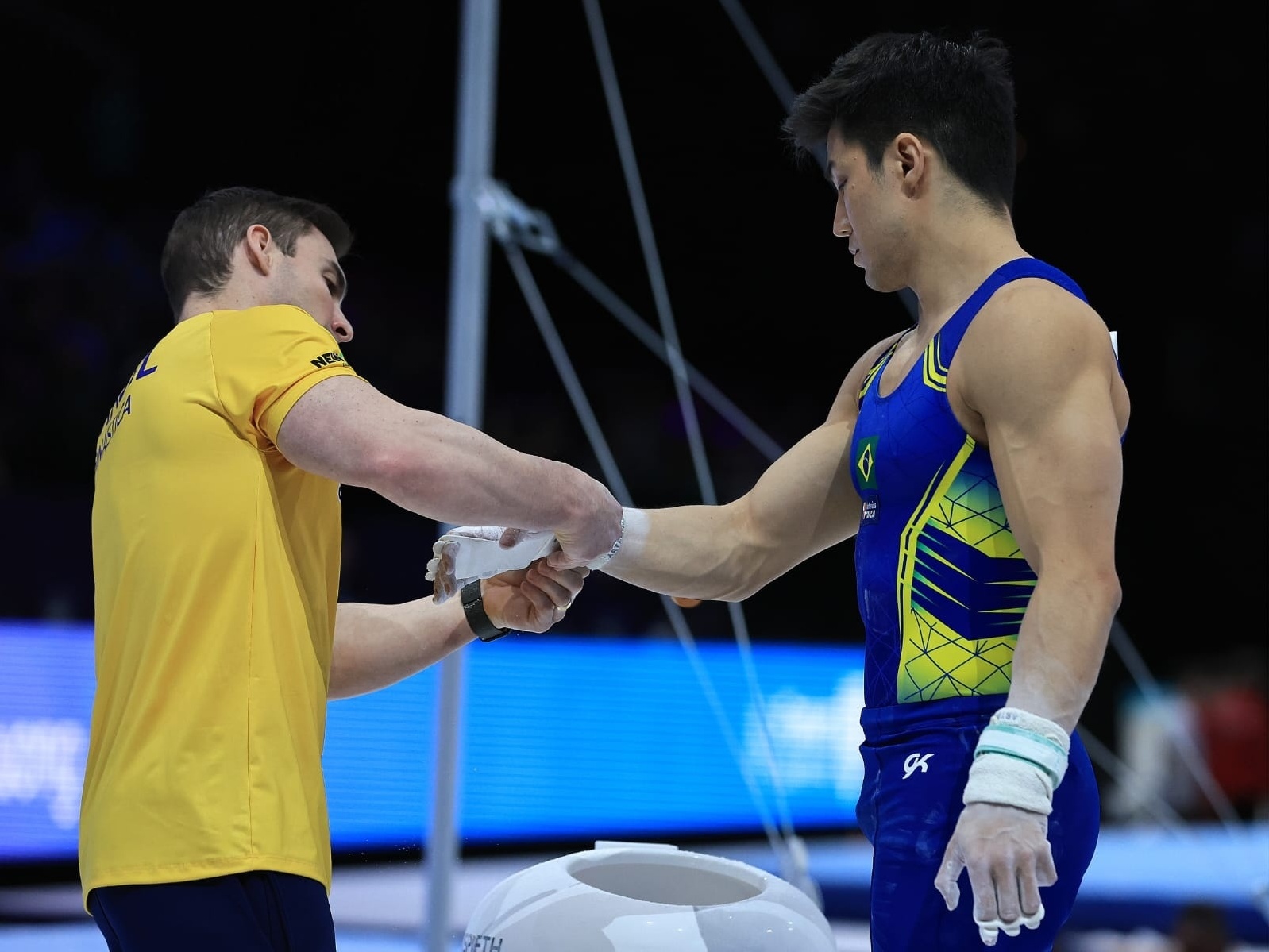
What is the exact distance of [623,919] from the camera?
6.34 ft

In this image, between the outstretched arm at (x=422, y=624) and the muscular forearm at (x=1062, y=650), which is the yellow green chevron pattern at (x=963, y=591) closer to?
the muscular forearm at (x=1062, y=650)

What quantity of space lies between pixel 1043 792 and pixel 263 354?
117cm

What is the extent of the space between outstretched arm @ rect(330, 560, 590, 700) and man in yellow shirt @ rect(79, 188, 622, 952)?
14.2 inches

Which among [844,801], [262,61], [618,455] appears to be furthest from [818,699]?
[262,61]

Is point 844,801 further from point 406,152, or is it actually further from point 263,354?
point 263,354

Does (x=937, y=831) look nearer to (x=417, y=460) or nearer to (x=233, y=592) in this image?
(x=417, y=460)

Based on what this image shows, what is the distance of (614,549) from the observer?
7.56 feet

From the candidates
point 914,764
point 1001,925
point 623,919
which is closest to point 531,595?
point 623,919

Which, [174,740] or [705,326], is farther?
[705,326]

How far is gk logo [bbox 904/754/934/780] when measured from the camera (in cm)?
173

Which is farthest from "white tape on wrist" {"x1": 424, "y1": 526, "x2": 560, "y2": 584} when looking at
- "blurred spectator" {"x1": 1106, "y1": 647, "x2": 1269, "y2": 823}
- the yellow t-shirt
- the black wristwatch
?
"blurred spectator" {"x1": 1106, "y1": 647, "x2": 1269, "y2": 823}

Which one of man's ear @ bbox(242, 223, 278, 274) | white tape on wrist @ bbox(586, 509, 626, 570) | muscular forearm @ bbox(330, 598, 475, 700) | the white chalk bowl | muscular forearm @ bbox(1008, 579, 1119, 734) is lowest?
the white chalk bowl

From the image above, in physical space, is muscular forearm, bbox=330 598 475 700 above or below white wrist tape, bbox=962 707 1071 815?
above

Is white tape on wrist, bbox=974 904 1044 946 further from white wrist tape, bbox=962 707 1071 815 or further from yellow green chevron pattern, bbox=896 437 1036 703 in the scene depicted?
yellow green chevron pattern, bbox=896 437 1036 703
